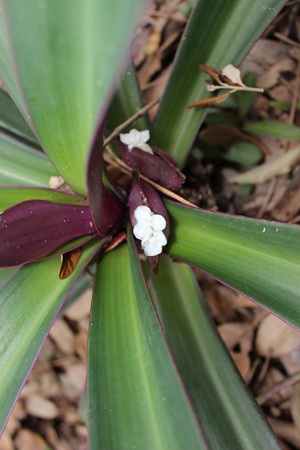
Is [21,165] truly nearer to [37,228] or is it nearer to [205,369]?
[37,228]

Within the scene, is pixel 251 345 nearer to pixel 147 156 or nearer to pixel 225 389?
pixel 225 389

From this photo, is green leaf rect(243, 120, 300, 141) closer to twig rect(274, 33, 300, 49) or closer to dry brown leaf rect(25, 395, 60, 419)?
twig rect(274, 33, 300, 49)

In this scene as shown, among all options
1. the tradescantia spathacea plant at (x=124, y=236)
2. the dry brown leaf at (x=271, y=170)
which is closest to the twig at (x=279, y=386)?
the tradescantia spathacea plant at (x=124, y=236)

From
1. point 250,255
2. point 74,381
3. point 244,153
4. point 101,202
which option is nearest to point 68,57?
point 101,202

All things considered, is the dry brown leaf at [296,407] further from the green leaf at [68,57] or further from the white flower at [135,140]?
the green leaf at [68,57]

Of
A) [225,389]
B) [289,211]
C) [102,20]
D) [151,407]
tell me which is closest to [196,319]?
[225,389]

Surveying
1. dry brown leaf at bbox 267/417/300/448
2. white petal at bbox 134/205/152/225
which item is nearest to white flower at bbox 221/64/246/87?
white petal at bbox 134/205/152/225

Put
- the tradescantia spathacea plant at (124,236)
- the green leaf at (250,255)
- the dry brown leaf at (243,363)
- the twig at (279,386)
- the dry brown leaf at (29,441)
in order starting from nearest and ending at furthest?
the tradescantia spathacea plant at (124,236) → the green leaf at (250,255) → the twig at (279,386) → the dry brown leaf at (243,363) → the dry brown leaf at (29,441)
